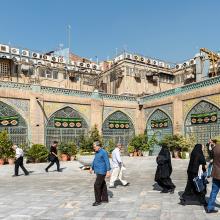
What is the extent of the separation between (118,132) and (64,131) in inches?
180

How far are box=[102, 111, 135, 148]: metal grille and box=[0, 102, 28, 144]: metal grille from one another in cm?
606

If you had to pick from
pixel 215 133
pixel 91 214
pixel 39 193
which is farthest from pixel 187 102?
pixel 91 214

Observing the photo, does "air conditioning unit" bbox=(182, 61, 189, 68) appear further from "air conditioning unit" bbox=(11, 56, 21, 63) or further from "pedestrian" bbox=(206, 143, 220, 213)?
"pedestrian" bbox=(206, 143, 220, 213)

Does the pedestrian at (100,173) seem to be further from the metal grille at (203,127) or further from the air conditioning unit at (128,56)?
the air conditioning unit at (128,56)

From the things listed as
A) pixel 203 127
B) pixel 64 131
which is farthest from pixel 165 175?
pixel 64 131

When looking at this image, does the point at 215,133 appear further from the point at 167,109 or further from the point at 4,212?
the point at 4,212

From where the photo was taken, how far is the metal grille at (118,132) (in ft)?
77.5

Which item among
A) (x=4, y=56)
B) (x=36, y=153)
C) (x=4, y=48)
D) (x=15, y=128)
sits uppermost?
(x=4, y=48)

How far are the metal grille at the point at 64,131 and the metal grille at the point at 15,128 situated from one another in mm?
1582

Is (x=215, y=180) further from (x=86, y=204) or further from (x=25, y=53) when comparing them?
(x=25, y=53)

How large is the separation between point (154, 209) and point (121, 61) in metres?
23.4

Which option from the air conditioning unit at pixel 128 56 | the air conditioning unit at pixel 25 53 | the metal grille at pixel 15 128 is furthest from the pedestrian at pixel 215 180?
the air conditioning unit at pixel 25 53

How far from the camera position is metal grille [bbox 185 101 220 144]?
19.3 m

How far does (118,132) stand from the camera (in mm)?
24250
